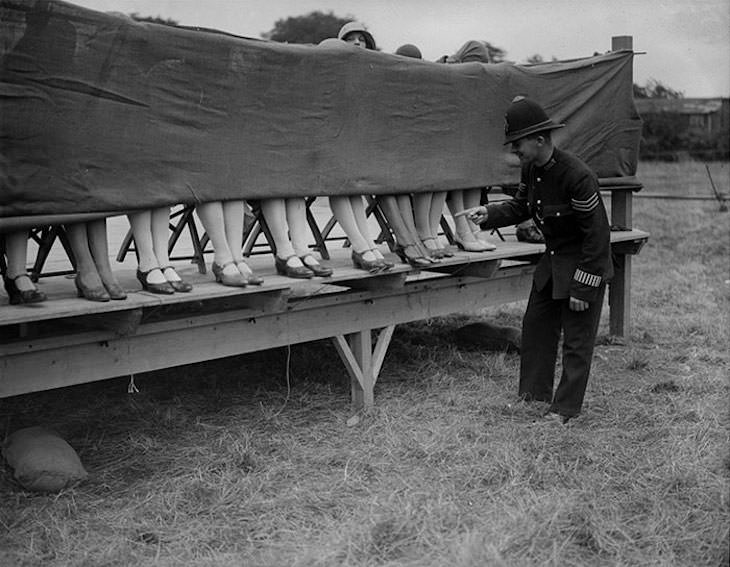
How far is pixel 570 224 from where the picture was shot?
5.84 meters

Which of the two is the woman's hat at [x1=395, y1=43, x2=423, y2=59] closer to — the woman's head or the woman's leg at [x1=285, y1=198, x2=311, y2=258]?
the woman's head

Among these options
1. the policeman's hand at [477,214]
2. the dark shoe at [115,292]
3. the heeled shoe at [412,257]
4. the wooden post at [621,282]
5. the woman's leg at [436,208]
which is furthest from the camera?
the wooden post at [621,282]

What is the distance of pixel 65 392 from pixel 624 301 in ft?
16.0

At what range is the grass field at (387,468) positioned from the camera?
4203 mm

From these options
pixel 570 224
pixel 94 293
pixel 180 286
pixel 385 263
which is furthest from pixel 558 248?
pixel 94 293

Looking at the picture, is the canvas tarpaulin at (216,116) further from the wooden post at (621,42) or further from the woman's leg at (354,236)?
the wooden post at (621,42)

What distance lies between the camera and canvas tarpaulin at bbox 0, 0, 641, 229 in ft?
15.1

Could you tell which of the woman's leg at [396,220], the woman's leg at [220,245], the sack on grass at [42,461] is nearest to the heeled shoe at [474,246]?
the woman's leg at [396,220]

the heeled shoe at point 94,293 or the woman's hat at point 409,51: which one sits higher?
the woman's hat at point 409,51

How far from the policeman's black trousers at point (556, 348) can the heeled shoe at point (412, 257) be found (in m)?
0.73

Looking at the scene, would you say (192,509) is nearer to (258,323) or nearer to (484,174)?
(258,323)

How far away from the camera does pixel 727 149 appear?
20.3 meters

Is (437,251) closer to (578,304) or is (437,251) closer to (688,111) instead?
(578,304)

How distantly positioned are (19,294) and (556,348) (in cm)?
331
